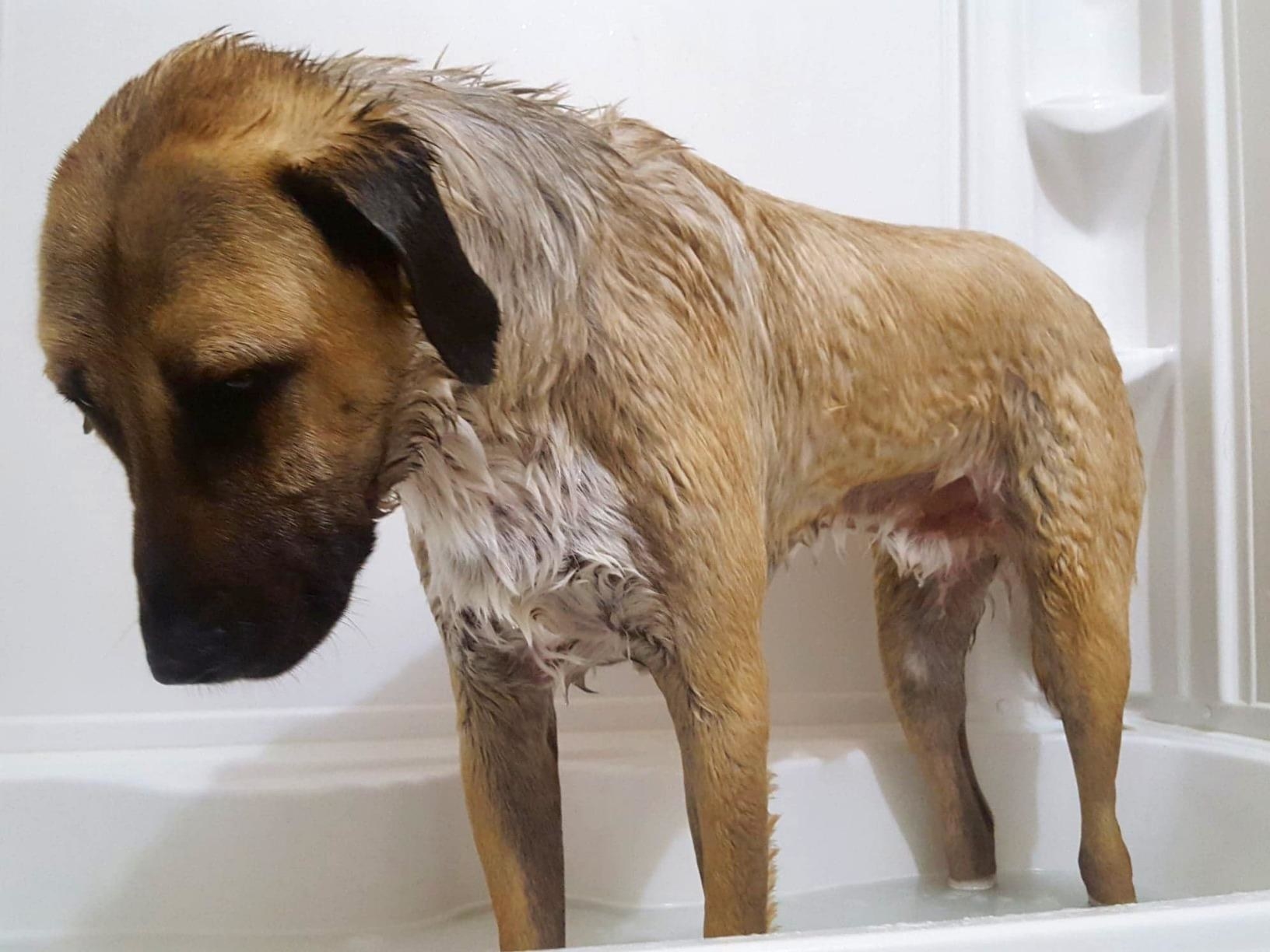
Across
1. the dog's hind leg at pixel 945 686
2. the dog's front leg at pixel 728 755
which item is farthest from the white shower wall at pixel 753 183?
the dog's front leg at pixel 728 755

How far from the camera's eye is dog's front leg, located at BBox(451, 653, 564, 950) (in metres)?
0.82

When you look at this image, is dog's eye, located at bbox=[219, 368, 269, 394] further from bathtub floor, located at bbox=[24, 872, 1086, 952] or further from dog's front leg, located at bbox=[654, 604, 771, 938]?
bathtub floor, located at bbox=[24, 872, 1086, 952]

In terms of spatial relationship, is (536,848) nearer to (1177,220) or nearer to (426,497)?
(426,497)

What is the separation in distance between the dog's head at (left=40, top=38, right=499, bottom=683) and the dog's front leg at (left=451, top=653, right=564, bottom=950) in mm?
252

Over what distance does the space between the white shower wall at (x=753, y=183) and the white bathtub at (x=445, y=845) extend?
0.30 feet

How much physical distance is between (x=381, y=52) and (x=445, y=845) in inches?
42.2

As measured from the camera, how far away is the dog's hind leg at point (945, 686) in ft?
3.97

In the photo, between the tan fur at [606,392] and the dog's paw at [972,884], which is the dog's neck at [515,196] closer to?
the tan fur at [606,392]

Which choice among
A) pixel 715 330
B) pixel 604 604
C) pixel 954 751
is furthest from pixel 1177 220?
pixel 604 604

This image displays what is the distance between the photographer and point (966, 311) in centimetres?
97

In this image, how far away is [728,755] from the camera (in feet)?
2.40

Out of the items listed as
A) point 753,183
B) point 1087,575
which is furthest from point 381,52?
point 1087,575

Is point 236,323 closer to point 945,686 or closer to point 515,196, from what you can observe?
point 515,196

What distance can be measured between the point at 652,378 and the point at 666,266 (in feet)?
0.35
